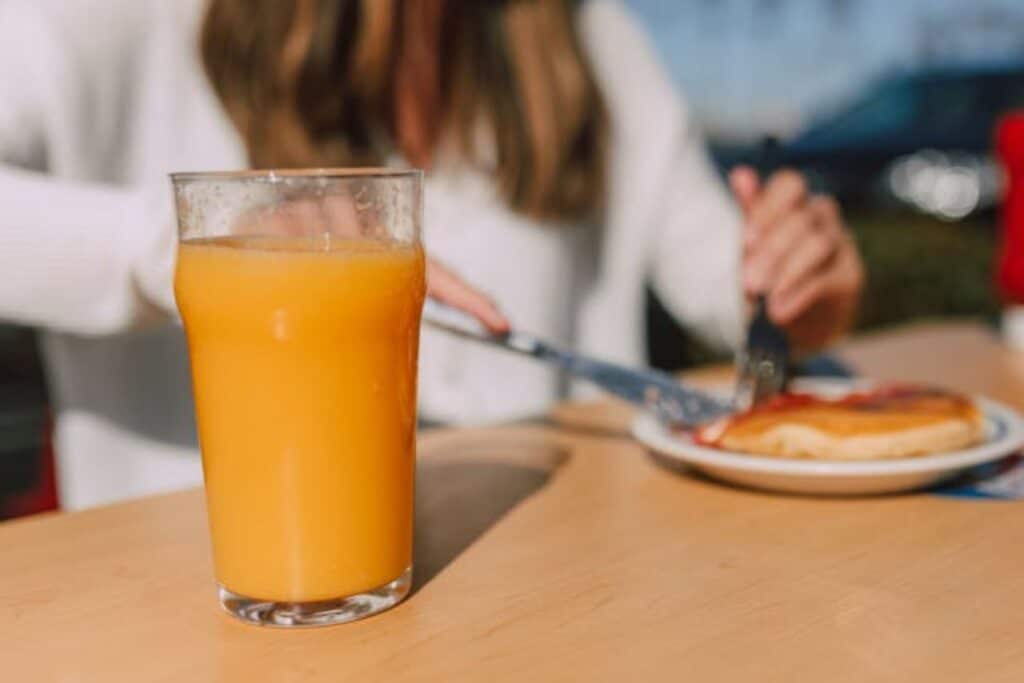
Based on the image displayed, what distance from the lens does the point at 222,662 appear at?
66 centimetres

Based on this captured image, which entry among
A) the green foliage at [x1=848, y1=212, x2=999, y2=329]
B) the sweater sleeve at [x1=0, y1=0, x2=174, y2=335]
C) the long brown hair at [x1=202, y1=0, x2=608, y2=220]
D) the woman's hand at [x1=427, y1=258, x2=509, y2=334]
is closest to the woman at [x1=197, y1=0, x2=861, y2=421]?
the long brown hair at [x1=202, y1=0, x2=608, y2=220]

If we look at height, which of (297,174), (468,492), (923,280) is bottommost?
(923,280)

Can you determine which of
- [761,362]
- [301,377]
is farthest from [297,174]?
[761,362]

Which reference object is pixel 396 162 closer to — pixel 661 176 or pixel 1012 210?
pixel 661 176

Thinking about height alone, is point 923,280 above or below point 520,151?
below

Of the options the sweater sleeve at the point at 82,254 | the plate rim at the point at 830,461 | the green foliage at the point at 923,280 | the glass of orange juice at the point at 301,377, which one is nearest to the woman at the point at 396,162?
the sweater sleeve at the point at 82,254

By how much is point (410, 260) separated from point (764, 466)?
1.15 feet

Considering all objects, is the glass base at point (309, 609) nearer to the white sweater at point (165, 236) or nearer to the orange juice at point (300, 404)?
the orange juice at point (300, 404)

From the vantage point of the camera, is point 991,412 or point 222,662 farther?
point 991,412

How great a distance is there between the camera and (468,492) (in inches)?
39.9

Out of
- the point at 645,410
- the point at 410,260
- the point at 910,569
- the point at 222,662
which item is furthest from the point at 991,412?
the point at 222,662

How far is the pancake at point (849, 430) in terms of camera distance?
97cm

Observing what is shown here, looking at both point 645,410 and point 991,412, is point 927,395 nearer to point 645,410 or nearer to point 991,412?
point 991,412

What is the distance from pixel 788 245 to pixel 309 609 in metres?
0.79
